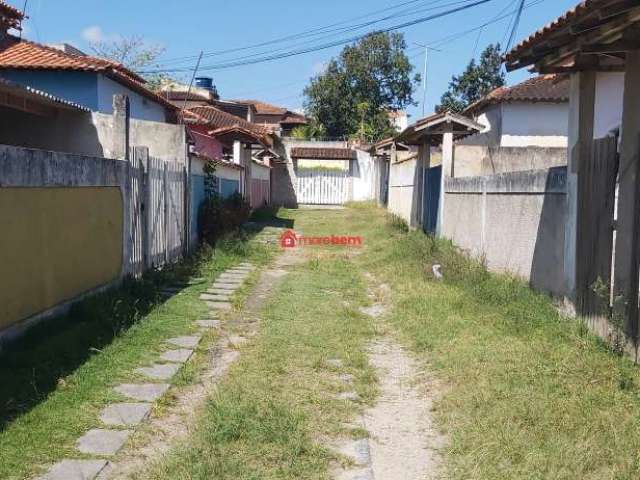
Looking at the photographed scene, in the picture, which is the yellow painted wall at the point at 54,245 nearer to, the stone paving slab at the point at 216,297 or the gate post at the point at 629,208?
the stone paving slab at the point at 216,297

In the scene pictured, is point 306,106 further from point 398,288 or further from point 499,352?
point 499,352

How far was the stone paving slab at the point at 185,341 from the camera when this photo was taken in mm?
6265

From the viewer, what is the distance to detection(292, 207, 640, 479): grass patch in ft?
11.4

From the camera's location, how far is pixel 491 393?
4.48 m

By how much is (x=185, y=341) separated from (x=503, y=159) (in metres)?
9.74

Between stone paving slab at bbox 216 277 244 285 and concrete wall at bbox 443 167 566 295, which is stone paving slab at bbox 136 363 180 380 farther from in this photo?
stone paving slab at bbox 216 277 244 285

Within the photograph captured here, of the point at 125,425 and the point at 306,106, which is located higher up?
the point at 306,106

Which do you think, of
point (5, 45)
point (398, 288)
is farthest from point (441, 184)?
point (5, 45)

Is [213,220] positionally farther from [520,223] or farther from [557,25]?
[557,25]

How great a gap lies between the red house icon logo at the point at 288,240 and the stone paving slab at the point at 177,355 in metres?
9.31

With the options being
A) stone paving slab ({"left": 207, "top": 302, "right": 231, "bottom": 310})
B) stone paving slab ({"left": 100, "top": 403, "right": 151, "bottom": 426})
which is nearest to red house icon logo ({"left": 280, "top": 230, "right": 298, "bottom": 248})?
stone paving slab ({"left": 207, "top": 302, "right": 231, "bottom": 310})

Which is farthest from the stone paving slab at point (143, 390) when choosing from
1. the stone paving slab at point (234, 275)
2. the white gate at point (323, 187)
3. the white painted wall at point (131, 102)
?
the white gate at point (323, 187)

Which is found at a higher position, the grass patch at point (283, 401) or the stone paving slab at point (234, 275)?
the stone paving slab at point (234, 275)

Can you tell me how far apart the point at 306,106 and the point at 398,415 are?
54.0 metres
